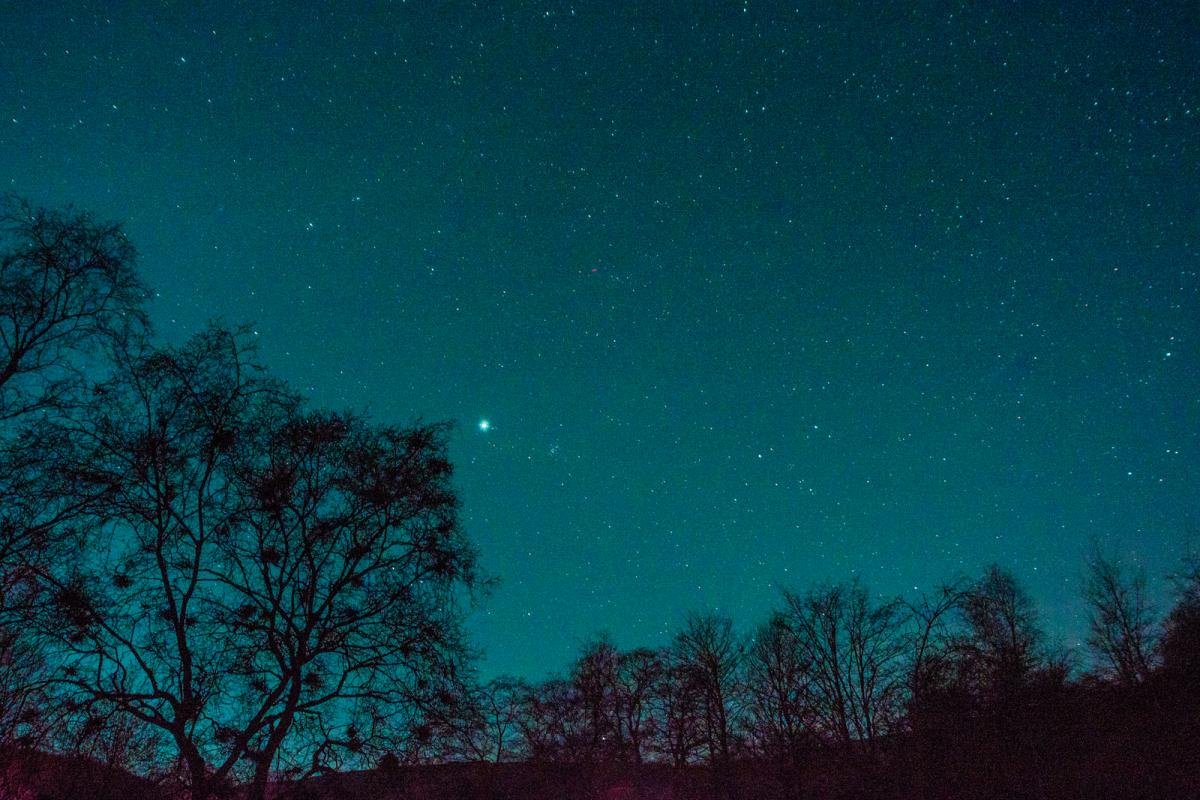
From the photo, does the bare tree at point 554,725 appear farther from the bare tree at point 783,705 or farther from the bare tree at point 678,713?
the bare tree at point 783,705

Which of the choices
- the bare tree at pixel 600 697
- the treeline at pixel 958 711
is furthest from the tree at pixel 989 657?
the bare tree at pixel 600 697

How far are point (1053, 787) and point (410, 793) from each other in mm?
19676

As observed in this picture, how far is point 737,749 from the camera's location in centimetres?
3212

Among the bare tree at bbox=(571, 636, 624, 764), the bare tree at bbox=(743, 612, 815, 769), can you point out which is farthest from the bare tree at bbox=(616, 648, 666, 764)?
the bare tree at bbox=(743, 612, 815, 769)

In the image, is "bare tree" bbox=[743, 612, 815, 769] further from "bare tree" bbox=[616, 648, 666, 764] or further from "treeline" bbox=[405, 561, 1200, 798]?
"bare tree" bbox=[616, 648, 666, 764]

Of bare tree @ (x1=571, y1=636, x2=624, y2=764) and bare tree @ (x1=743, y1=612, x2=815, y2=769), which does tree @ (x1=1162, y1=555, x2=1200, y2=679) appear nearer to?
bare tree @ (x1=743, y1=612, x2=815, y2=769)

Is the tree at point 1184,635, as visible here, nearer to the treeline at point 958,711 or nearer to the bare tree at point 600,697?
the treeline at point 958,711

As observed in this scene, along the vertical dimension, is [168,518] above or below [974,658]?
above

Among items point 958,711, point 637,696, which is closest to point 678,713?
point 637,696

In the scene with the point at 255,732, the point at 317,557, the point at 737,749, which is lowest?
the point at 737,749

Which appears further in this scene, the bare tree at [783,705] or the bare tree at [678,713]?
the bare tree at [678,713]

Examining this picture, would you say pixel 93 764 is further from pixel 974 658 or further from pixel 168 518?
pixel 974 658

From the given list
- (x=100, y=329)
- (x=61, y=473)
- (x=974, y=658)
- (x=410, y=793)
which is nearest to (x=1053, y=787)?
(x=974, y=658)

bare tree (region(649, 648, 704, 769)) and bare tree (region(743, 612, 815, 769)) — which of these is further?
bare tree (region(649, 648, 704, 769))
